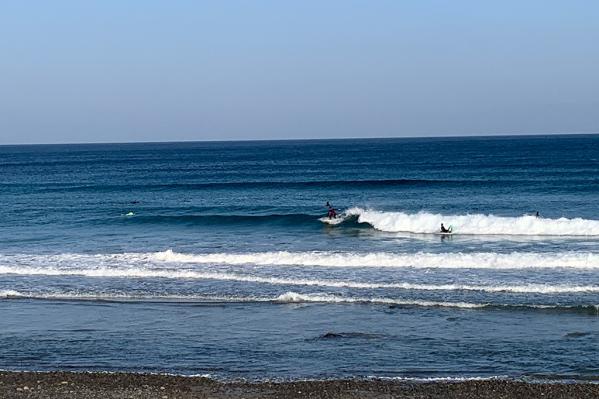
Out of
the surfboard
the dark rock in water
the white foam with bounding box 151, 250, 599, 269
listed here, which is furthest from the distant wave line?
the surfboard

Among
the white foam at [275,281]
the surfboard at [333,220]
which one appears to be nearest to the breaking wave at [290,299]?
the white foam at [275,281]

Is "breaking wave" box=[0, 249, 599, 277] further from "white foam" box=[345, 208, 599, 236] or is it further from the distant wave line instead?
"white foam" box=[345, 208, 599, 236]

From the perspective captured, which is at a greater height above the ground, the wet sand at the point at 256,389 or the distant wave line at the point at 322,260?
the distant wave line at the point at 322,260

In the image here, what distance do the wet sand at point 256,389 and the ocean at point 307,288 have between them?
721mm

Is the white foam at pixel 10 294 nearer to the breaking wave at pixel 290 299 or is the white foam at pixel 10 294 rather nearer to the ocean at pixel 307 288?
the breaking wave at pixel 290 299

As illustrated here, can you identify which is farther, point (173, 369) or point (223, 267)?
point (223, 267)

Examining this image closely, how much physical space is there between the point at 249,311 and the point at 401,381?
671cm

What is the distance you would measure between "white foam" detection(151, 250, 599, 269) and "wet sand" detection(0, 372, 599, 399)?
1225 cm

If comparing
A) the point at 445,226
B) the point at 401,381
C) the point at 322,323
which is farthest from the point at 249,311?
the point at 445,226

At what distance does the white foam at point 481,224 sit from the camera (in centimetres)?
3469

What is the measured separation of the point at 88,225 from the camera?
4009cm

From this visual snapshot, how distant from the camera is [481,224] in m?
36.4

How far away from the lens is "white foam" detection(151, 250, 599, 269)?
2623 centimetres

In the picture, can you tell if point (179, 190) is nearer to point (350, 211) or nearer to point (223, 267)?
point (350, 211)
